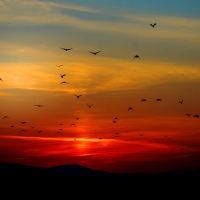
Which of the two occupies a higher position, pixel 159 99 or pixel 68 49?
pixel 68 49

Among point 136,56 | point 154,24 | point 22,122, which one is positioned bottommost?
point 22,122

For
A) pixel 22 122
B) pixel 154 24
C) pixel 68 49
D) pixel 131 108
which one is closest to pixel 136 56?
pixel 154 24

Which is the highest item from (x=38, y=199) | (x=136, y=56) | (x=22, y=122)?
(x=136, y=56)

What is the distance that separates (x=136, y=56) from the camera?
102 metres

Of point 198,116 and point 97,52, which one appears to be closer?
point 97,52

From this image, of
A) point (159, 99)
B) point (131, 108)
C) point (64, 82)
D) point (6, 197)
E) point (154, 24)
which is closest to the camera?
point (154, 24)

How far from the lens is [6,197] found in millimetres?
191000

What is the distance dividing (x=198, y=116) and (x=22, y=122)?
53.3m

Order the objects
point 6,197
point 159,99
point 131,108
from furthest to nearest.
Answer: point 6,197 → point 131,108 → point 159,99

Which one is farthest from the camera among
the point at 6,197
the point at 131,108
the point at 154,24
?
the point at 6,197

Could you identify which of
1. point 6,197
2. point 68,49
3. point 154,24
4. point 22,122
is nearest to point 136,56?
point 154,24

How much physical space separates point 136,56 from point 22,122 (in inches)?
1804

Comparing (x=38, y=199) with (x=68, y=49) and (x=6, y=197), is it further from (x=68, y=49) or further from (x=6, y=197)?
(x=68, y=49)

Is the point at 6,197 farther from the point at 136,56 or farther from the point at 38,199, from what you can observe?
the point at 136,56
